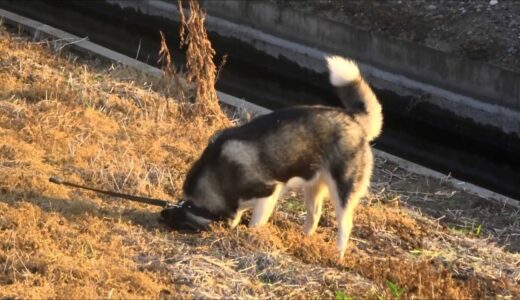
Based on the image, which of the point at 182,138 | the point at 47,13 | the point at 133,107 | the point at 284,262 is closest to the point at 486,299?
the point at 284,262

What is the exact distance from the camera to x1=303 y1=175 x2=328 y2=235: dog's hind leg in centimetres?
659

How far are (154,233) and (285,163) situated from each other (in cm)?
104

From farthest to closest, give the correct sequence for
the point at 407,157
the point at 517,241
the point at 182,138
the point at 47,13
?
the point at 47,13 < the point at 407,157 < the point at 182,138 < the point at 517,241

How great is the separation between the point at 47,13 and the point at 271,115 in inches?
321

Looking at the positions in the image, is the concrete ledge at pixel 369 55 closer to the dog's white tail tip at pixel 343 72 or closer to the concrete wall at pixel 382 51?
the concrete wall at pixel 382 51

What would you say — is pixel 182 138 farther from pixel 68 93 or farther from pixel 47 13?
pixel 47 13

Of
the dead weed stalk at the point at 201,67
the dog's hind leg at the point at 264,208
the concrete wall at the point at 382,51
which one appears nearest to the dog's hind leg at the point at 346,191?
the dog's hind leg at the point at 264,208

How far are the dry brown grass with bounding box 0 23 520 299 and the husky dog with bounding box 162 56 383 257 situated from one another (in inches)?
7.4

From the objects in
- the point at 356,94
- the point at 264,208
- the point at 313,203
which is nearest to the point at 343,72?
the point at 356,94

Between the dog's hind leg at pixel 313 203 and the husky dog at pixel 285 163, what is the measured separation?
6 centimetres

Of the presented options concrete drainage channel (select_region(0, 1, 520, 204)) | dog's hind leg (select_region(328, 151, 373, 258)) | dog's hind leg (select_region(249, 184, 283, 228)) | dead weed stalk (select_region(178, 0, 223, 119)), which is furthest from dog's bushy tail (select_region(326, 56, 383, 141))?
dead weed stalk (select_region(178, 0, 223, 119))

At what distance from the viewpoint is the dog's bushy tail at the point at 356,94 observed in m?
6.43

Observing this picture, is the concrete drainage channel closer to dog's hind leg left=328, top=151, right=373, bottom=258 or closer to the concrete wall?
the concrete wall

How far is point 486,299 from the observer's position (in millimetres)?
6082
